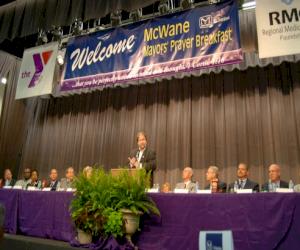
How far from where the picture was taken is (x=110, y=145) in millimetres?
6285

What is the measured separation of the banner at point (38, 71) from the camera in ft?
18.3

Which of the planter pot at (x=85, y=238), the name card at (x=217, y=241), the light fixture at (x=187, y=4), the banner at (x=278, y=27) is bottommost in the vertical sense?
the planter pot at (x=85, y=238)

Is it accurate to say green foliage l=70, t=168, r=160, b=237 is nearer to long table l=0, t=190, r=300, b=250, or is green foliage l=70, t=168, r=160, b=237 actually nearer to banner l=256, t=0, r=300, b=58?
long table l=0, t=190, r=300, b=250

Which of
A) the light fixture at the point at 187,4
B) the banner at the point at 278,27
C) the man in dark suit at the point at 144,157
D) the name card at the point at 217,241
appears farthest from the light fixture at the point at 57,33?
the name card at the point at 217,241

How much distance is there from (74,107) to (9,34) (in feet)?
6.41

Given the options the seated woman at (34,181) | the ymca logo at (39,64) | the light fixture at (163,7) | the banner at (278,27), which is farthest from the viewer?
the ymca logo at (39,64)

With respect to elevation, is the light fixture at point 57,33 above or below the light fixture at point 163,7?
above

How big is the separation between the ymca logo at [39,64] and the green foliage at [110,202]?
3.56 m

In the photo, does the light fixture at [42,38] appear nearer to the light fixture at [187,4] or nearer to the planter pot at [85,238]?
the light fixture at [187,4]

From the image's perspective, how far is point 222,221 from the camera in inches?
91.6

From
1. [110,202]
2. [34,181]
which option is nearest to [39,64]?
[34,181]

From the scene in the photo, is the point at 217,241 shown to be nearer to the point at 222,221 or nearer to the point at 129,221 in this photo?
the point at 222,221

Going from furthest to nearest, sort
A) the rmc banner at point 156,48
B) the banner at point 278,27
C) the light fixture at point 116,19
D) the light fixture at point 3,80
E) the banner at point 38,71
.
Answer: the light fixture at point 3,80 < the banner at point 38,71 < the light fixture at point 116,19 < the rmc banner at point 156,48 < the banner at point 278,27

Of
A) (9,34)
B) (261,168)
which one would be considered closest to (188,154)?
(261,168)
